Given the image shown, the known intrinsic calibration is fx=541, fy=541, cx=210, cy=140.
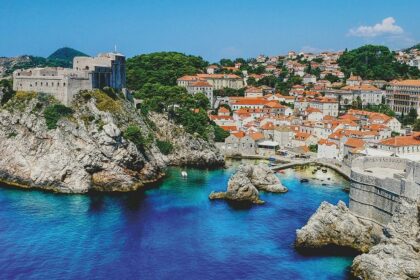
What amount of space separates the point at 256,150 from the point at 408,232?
40.9 meters

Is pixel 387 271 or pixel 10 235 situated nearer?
pixel 387 271

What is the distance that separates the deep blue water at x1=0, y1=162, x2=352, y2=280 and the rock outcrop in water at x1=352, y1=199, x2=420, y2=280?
2.04 meters

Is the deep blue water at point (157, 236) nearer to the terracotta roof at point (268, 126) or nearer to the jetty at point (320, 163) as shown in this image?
the jetty at point (320, 163)

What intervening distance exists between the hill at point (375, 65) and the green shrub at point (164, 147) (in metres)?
60.2

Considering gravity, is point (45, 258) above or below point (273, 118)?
below

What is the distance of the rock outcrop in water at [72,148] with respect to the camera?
152 ft

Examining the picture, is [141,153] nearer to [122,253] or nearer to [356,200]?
[122,253]

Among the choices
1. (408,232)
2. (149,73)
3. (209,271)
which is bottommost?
(209,271)

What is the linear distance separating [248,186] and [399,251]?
1847 cm

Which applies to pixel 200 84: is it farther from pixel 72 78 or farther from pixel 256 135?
pixel 72 78

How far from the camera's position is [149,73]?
3278 inches

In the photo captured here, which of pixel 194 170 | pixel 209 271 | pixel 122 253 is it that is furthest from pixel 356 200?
pixel 194 170

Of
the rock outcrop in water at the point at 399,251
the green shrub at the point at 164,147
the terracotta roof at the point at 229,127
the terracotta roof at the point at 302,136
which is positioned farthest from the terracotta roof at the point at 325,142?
the rock outcrop in water at the point at 399,251

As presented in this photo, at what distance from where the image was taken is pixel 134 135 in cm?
5134
